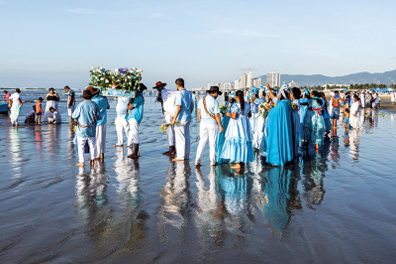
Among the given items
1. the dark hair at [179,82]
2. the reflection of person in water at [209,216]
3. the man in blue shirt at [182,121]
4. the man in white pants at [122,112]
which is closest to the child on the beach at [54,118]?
the man in white pants at [122,112]

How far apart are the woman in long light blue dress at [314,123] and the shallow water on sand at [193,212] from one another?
2447 mm

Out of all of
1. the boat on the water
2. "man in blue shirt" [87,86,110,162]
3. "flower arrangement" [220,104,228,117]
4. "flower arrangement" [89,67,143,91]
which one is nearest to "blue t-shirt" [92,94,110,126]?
"man in blue shirt" [87,86,110,162]

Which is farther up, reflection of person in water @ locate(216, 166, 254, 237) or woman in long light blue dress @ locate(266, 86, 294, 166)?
woman in long light blue dress @ locate(266, 86, 294, 166)

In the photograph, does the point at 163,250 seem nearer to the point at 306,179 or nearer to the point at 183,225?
the point at 183,225

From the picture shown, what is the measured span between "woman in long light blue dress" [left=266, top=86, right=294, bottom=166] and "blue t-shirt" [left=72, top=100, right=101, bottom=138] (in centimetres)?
421

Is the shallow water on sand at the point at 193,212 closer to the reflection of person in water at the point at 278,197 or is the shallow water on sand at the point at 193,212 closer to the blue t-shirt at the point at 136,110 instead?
the reflection of person in water at the point at 278,197

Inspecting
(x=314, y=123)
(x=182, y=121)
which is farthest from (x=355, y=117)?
(x=182, y=121)

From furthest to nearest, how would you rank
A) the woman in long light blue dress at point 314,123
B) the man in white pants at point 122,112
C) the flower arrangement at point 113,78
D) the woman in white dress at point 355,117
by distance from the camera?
1. the woman in white dress at point 355,117
2. the woman in long light blue dress at point 314,123
3. the man in white pants at point 122,112
4. the flower arrangement at point 113,78

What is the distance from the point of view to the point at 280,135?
8.29m

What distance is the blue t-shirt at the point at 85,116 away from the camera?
25.3 ft

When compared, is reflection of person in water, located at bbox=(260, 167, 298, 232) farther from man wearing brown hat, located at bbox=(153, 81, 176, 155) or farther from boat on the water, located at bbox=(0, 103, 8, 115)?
boat on the water, located at bbox=(0, 103, 8, 115)

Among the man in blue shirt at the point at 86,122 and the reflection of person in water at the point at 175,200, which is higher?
the man in blue shirt at the point at 86,122

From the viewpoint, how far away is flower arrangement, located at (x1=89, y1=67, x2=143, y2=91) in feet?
28.5

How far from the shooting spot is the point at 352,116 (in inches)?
666
